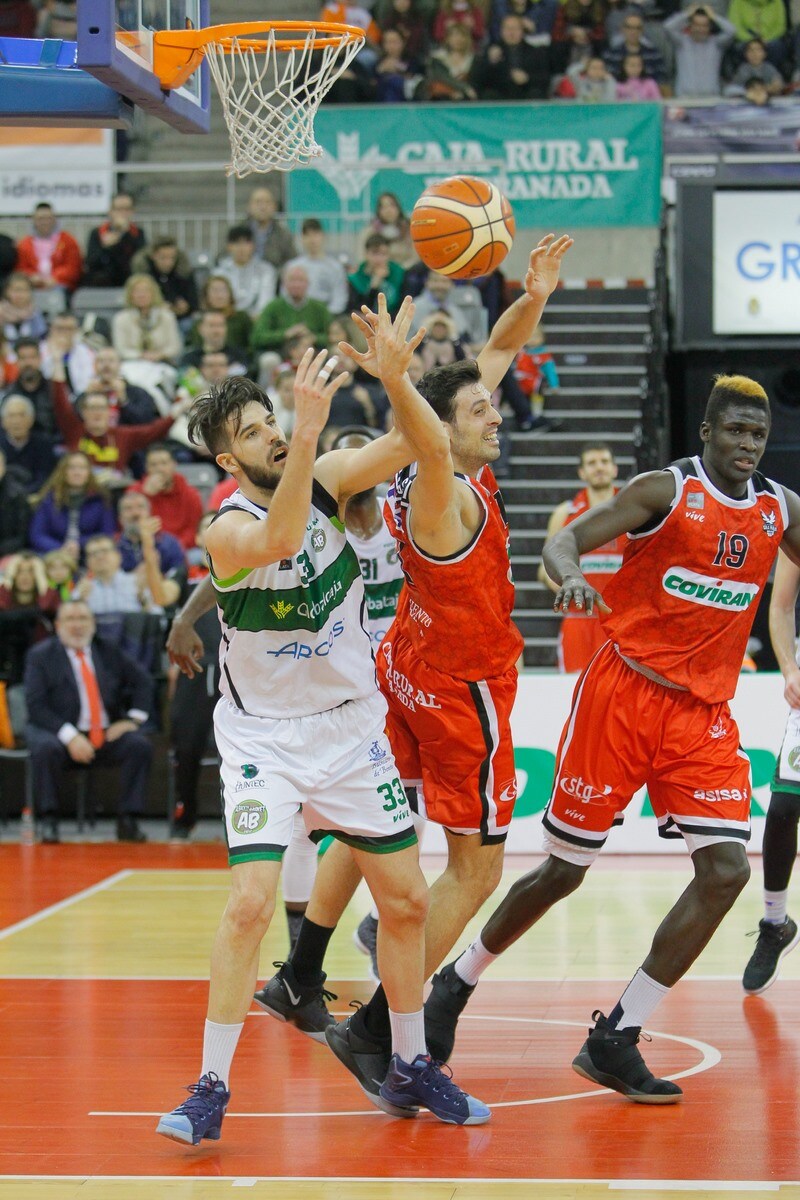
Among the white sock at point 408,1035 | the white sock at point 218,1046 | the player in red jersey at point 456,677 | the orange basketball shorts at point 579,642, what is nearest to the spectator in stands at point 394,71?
the orange basketball shorts at point 579,642

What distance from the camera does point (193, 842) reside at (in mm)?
10617

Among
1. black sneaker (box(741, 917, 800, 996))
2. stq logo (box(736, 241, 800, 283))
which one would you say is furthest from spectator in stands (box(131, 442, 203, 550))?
black sneaker (box(741, 917, 800, 996))

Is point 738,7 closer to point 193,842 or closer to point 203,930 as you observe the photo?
point 193,842

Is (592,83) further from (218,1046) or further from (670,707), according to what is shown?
(218,1046)

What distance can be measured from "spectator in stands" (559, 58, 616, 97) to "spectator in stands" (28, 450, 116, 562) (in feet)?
21.6

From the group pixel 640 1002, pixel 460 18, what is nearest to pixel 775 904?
pixel 640 1002

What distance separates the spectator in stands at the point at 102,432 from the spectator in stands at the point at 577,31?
5.83 metres

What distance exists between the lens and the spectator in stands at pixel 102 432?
13.0 metres

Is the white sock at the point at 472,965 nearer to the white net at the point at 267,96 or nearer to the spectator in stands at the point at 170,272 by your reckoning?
the white net at the point at 267,96

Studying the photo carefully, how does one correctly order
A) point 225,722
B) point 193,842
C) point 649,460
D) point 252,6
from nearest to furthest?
1. point 225,722
2. point 193,842
3. point 649,460
4. point 252,6

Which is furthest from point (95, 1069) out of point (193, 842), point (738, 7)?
point (738, 7)

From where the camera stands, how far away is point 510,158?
49.4 ft

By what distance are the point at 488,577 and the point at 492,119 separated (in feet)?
36.1

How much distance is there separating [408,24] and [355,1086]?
13.7 meters
